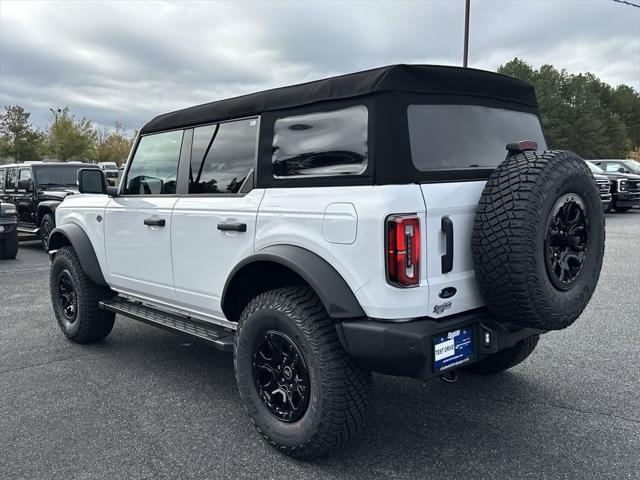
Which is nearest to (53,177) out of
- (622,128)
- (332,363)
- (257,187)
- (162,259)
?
(162,259)

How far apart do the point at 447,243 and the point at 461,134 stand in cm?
71

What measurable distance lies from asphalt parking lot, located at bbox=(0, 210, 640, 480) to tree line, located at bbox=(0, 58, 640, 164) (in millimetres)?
32993

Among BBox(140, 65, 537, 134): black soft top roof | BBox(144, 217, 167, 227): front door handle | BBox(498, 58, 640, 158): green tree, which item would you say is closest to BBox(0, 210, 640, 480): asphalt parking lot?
BBox(144, 217, 167, 227): front door handle

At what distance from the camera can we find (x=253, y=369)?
9.73ft

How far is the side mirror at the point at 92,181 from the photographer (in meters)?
4.31

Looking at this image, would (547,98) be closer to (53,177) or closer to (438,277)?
(53,177)

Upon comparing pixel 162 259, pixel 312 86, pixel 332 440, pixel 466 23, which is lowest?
pixel 332 440

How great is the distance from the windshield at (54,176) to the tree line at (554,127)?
25433 millimetres

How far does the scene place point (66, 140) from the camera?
119 ft

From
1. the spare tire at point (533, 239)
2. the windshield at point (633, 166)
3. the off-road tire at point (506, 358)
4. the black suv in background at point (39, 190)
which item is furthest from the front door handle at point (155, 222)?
the windshield at point (633, 166)

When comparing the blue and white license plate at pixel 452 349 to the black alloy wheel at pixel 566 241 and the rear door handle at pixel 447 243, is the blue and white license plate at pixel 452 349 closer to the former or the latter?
the rear door handle at pixel 447 243

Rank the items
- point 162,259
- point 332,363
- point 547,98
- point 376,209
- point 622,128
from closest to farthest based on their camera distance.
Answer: point 376,209
point 332,363
point 162,259
point 547,98
point 622,128

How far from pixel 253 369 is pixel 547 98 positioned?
2154 inches

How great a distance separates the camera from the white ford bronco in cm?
243
